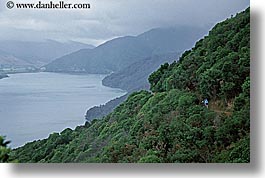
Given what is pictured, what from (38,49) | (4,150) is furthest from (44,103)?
(4,150)

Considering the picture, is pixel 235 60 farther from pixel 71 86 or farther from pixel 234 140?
pixel 71 86

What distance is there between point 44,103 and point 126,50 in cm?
59

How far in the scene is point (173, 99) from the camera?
3074 mm

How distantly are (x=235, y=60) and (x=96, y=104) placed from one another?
0.88m

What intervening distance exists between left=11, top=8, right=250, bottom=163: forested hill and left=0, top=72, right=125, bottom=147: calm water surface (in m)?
0.07

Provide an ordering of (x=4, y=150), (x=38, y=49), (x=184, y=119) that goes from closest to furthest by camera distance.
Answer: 1. (x=4, y=150)
2. (x=184, y=119)
3. (x=38, y=49)

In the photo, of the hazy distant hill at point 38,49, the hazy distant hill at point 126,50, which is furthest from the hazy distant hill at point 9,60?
the hazy distant hill at point 126,50

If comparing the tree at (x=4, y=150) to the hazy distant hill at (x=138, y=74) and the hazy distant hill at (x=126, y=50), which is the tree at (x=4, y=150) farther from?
the hazy distant hill at (x=138, y=74)

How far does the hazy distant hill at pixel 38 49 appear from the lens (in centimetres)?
311

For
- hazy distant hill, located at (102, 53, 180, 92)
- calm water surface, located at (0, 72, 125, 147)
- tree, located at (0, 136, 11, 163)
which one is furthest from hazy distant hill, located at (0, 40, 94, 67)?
tree, located at (0, 136, 11, 163)

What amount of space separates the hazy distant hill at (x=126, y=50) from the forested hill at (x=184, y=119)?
9 cm

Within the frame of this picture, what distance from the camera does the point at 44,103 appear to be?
3.07 meters

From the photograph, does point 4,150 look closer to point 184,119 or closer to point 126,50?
point 126,50

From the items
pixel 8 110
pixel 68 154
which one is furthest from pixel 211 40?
pixel 8 110
